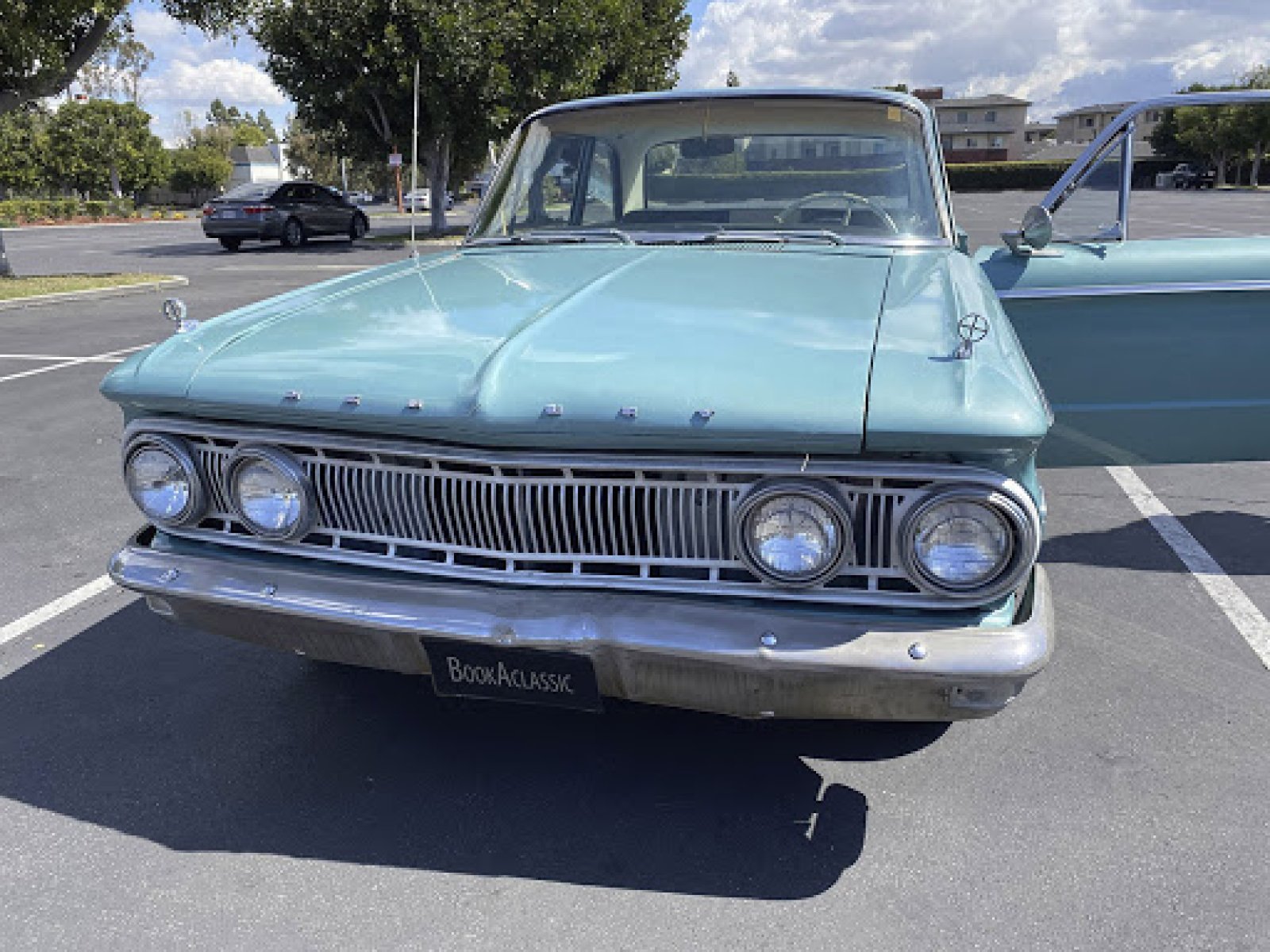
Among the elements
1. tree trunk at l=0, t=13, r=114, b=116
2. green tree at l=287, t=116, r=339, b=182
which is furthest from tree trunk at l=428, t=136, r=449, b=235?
green tree at l=287, t=116, r=339, b=182

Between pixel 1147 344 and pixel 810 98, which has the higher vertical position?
pixel 810 98

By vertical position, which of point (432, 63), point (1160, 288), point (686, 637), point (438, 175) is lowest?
point (686, 637)

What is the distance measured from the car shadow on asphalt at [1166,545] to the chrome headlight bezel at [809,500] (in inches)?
93.7

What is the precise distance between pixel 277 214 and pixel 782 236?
20.6 metres

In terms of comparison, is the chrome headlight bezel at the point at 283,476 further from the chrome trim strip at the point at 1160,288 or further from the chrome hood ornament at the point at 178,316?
the chrome trim strip at the point at 1160,288

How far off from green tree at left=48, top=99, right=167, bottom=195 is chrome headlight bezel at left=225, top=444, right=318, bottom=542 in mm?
62155

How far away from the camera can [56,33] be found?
1352 centimetres

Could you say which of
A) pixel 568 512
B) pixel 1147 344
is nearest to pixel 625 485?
pixel 568 512

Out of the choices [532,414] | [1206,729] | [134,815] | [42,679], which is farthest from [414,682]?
[1206,729]

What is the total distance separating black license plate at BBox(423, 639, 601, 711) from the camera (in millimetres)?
2236

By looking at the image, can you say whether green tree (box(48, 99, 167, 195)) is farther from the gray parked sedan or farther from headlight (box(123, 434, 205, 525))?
headlight (box(123, 434, 205, 525))

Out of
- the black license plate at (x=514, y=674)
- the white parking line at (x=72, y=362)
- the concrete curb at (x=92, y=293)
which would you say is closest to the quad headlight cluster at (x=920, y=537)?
the black license plate at (x=514, y=674)

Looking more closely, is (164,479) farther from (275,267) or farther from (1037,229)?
(275,267)

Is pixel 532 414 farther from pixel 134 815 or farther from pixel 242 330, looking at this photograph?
pixel 134 815
